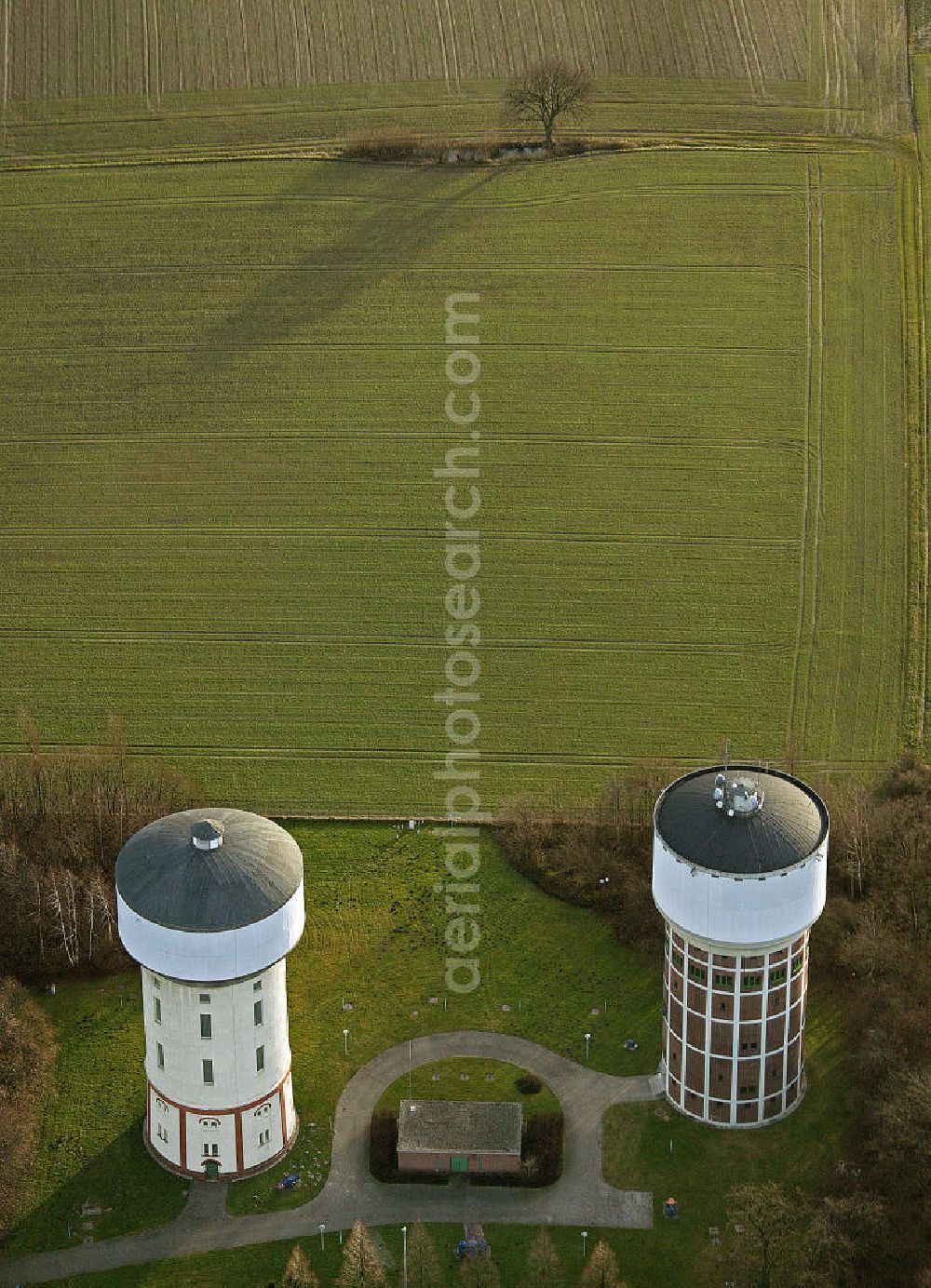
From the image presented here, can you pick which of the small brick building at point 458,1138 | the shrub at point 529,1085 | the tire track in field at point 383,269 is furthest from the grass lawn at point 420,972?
the tire track in field at point 383,269

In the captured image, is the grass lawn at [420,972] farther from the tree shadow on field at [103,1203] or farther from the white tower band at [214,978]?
the tree shadow on field at [103,1203]

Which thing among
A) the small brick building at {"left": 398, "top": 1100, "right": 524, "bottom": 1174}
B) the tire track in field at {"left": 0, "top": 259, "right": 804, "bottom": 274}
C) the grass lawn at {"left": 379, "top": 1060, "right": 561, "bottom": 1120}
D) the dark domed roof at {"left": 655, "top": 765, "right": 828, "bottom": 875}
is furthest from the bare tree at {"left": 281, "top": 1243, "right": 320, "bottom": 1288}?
the tire track in field at {"left": 0, "top": 259, "right": 804, "bottom": 274}

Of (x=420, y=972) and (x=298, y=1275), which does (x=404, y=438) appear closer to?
(x=420, y=972)

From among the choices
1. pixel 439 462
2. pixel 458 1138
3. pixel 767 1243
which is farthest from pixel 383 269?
pixel 767 1243

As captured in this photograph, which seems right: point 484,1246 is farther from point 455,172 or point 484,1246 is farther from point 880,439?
point 455,172

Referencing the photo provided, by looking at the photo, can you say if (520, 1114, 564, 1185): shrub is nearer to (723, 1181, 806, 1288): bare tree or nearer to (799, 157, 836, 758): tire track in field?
(723, 1181, 806, 1288): bare tree
